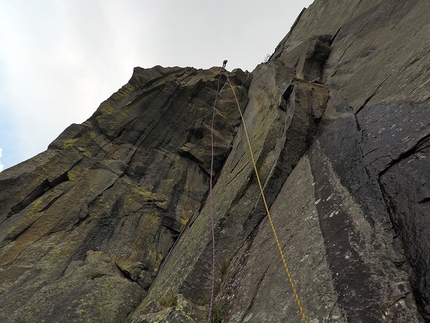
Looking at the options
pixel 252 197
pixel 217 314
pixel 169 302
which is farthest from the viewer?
pixel 252 197

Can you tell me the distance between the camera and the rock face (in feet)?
20.1

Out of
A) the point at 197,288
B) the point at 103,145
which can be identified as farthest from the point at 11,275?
the point at 103,145

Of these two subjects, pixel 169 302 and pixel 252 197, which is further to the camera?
pixel 252 197

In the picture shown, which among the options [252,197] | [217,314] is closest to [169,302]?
[217,314]

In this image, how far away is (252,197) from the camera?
10.8m

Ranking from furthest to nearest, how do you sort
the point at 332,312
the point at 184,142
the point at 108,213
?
1. the point at 184,142
2. the point at 108,213
3. the point at 332,312

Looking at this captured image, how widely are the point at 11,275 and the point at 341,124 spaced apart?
524 inches

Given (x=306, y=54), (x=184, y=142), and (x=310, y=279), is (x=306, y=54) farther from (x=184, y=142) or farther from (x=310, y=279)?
(x=310, y=279)

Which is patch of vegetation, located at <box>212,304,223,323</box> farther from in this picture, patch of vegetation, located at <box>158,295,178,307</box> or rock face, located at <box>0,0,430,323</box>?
patch of vegetation, located at <box>158,295,178,307</box>

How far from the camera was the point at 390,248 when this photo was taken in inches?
227

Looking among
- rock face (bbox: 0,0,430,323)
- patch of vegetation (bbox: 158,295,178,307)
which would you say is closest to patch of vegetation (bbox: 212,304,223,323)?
rock face (bbox: 0,0,430,323)

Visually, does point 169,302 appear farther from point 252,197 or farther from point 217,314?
point 252,197

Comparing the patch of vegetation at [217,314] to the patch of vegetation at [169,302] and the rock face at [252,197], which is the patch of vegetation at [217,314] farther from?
the patch of vegetation at [169,302]

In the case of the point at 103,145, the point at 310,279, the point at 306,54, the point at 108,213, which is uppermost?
the point at 306,54
